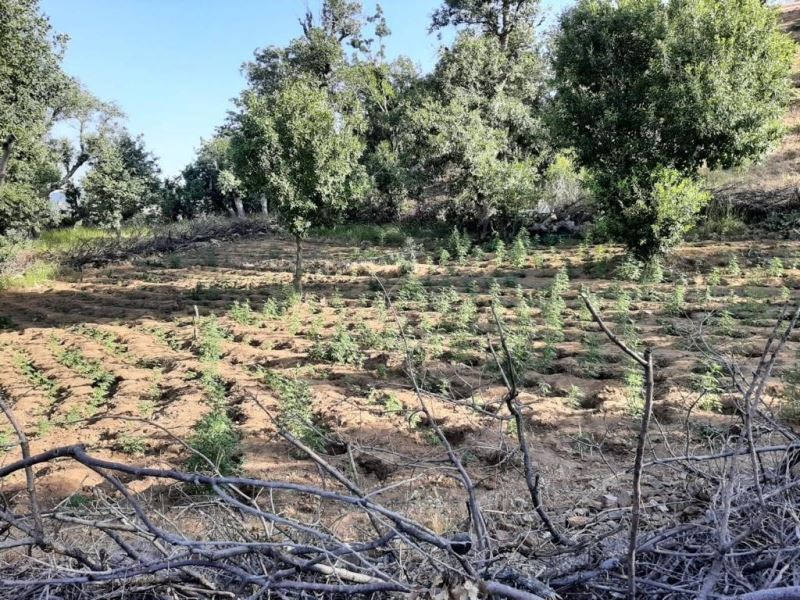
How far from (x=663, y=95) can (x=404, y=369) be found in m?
7.11

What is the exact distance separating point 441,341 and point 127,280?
9.60 meters

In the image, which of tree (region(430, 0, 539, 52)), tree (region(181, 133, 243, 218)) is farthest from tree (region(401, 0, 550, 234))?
tree (region(181, 133, 243, 218))

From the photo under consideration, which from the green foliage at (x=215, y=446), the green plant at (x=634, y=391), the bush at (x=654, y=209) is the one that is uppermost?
the bush at (x=654, y=209)

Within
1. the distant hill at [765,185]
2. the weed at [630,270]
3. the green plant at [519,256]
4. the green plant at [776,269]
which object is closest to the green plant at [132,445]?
the weed at [630,270]

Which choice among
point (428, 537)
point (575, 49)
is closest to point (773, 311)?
point (575, 49)

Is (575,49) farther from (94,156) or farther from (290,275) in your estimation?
(94,156)

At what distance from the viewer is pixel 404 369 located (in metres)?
4.99

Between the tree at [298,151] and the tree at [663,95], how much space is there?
4269mm

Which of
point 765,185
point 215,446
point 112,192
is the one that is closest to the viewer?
point 215,446

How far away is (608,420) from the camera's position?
14.0 ft

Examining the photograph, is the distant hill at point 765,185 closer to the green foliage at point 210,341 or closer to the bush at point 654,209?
the bush at point 654,209

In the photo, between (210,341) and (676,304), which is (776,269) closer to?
(676,304)

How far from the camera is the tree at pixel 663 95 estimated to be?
8.88 m

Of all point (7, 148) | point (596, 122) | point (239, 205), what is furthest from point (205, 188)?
point (596, 122)
